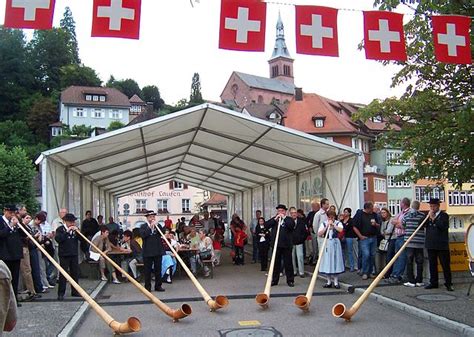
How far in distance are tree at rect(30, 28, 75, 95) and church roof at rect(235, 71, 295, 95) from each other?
4113 centimetres

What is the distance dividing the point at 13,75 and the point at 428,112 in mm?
98384

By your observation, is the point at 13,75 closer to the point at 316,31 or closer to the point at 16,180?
the point at 16,180

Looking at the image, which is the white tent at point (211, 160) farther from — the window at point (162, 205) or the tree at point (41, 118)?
the tree at point (41, 118)

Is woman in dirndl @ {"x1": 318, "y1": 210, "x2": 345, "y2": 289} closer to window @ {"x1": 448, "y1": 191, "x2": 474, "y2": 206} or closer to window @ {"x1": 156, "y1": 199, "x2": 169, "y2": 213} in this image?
window @ {"x1": 156, "y1": 199, "x2": 169, "y2": 213}

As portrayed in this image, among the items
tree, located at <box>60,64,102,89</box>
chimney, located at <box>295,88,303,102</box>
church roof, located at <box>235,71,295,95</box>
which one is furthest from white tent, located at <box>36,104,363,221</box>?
church roof, located at <box>235,71,295,95</box>

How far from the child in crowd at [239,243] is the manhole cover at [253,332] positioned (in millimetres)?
9415

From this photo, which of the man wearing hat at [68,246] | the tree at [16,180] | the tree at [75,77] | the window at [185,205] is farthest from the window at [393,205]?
the tree at [75,77]

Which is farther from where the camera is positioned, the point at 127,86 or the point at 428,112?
the point at 127,86

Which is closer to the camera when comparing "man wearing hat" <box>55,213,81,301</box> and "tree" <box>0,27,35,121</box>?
"man wearing hat" <box>55,213,81,301</box>

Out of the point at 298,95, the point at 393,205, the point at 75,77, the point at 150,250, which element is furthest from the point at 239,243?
the point at 75,77

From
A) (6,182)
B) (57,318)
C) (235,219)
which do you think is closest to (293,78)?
(6,182)

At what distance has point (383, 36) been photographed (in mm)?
8383

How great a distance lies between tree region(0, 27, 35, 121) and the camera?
9775cm

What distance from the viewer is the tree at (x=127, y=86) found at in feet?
397
